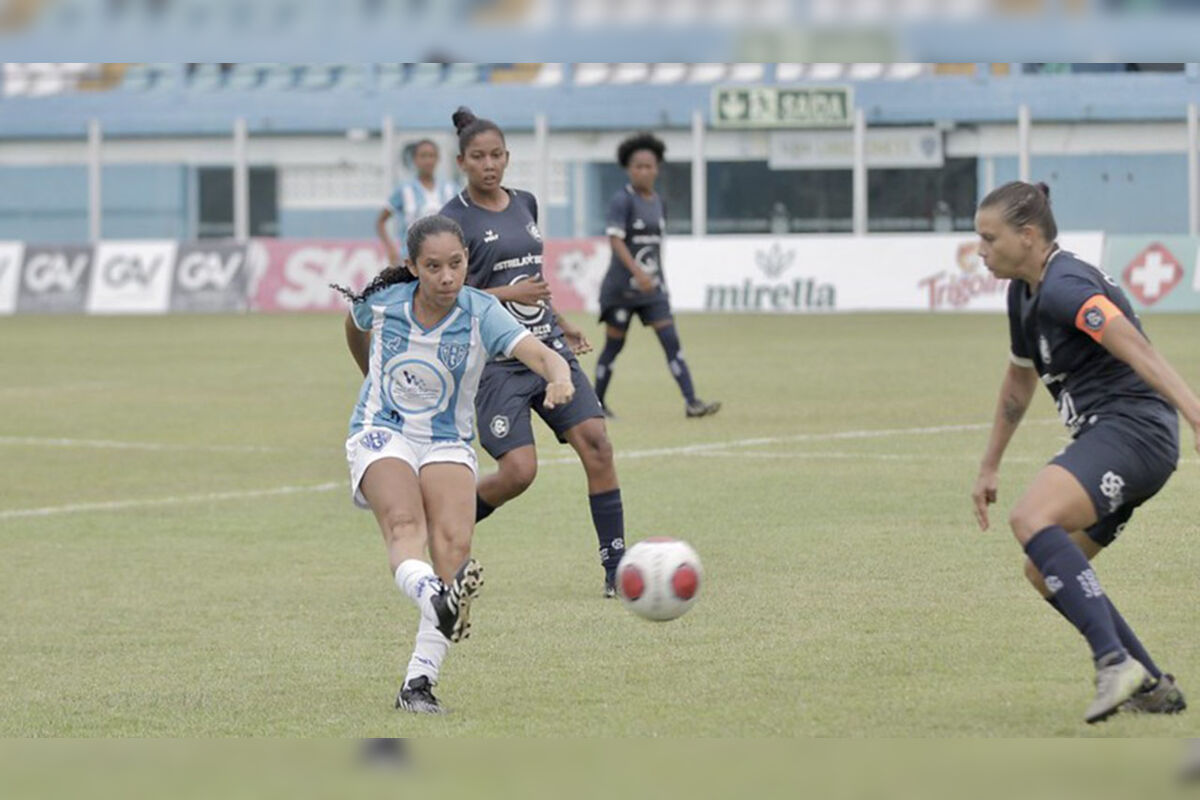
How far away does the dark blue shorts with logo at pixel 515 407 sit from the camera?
34.6 ft

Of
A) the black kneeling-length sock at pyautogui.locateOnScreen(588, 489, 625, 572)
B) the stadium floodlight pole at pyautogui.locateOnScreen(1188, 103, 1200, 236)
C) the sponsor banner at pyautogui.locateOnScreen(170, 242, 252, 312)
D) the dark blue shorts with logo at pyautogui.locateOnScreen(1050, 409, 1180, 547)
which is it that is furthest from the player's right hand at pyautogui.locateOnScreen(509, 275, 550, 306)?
the sponsor banner at pyautogui.locateOnScreen(170, 242, 252, 312)

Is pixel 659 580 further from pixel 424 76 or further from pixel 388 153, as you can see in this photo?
pixel 424 76

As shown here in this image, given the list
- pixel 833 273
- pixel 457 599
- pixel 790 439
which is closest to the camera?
pixel 457 599

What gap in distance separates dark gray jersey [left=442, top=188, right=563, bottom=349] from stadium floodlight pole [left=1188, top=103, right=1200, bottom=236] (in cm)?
2889

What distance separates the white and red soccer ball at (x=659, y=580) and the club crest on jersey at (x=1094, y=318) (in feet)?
6.04

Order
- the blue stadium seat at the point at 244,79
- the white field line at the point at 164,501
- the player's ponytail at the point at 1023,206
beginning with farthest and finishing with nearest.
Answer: the blue stadium seat at the point at 244,79
the white field line at the point at 164,501
the player's ponytail at the point at 1023,206

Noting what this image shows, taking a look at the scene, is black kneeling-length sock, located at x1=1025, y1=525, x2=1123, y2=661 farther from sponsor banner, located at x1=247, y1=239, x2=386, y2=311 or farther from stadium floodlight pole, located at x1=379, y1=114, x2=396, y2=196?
stadium floodlight pole, located at x1=379, y1=114, x2=396, y2=196

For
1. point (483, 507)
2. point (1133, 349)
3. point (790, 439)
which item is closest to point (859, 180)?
point (790, 439)

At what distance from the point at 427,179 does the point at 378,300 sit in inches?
485

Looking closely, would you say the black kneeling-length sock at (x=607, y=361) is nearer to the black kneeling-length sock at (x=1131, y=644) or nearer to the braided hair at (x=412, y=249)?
the braided hair at (x=412, y=249)

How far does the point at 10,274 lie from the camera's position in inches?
1598

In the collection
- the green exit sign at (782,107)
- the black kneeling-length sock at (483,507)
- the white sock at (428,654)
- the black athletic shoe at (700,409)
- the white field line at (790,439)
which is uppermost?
the green exit sign at (782,107)

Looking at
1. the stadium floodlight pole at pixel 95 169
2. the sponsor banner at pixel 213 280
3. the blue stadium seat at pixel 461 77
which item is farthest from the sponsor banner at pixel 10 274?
the blue stadium seat at pixel 461 77

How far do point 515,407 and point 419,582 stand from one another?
2866 millimetres
